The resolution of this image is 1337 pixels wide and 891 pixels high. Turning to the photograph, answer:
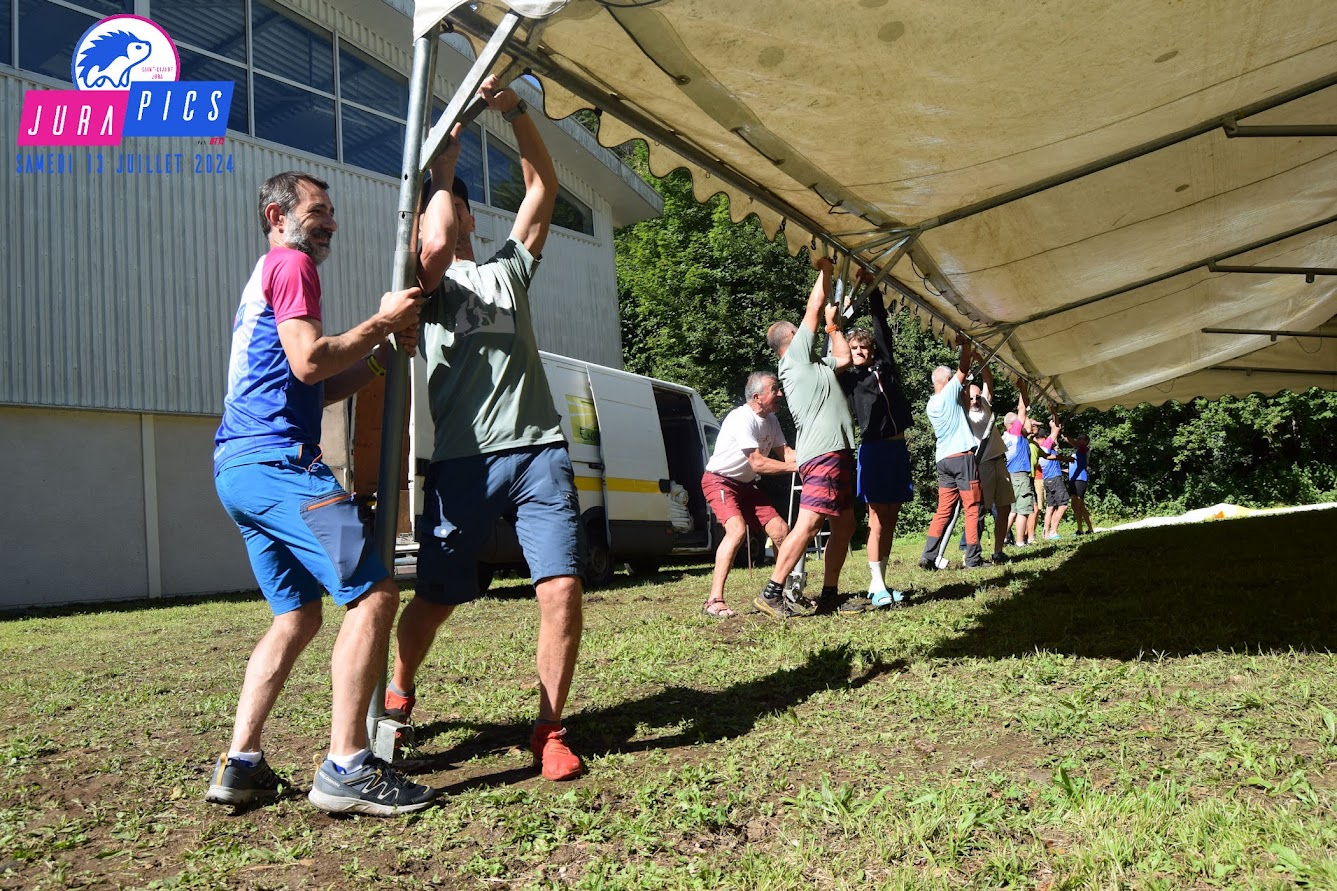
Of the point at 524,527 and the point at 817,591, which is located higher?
the point at 524,527

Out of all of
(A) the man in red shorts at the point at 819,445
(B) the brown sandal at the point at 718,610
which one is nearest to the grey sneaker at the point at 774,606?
(A) the man in red shorts at the point at 819,445

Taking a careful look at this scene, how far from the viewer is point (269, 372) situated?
305cm

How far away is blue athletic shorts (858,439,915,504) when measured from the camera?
7309 mm

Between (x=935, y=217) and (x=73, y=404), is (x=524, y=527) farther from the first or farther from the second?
(x=73, y=404)

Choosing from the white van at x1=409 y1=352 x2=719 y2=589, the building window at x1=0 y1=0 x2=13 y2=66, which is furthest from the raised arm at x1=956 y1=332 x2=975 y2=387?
the building window at x1=0 y1=0 x2=13 y2=66

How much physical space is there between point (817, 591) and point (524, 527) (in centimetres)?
565

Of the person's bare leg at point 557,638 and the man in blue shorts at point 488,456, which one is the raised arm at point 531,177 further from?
the person's bare leg at point 557,638

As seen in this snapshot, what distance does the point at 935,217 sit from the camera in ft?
20.6

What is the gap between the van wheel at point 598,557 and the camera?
11148mm

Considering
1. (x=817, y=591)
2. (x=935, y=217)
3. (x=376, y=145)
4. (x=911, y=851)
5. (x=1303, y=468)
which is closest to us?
(x=911, y=851)

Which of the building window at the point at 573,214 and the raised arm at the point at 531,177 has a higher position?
the building window at the point at 573,214

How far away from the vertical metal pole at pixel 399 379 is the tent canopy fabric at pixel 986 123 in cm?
24

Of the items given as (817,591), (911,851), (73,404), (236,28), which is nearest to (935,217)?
(817,591)

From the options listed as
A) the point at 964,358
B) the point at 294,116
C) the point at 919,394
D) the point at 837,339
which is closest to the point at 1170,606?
the point at 837,339
